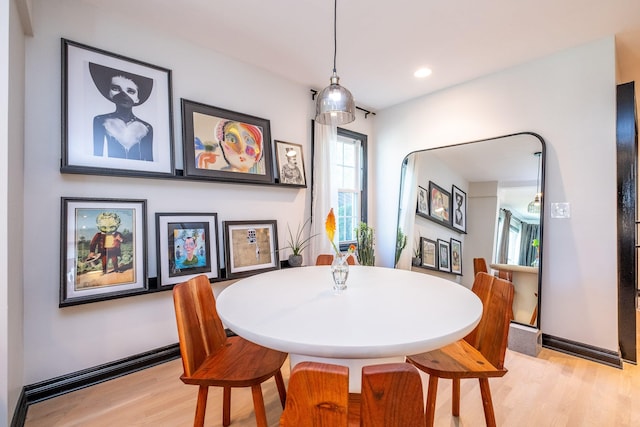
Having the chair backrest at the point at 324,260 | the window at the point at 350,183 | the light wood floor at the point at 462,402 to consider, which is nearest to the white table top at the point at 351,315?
the chair backrest at the point at 324,260

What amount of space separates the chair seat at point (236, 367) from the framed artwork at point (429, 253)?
8.13 feet

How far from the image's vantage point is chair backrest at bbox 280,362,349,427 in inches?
22.6

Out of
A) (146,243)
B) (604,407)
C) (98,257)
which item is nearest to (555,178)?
(604,407)

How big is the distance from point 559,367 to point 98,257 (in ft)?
11.3

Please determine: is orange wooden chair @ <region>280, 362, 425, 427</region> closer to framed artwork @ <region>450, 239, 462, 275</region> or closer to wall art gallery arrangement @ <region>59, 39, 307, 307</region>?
wall art gallery arrangement @ <region>59, 39, 307, 307</region>

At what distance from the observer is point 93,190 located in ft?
6.49

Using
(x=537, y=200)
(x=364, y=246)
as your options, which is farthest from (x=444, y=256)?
(x=537, y=200)

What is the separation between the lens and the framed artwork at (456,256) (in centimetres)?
312

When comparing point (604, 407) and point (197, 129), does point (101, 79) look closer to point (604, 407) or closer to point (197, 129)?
point (197, 129)

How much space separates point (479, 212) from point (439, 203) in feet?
1.50

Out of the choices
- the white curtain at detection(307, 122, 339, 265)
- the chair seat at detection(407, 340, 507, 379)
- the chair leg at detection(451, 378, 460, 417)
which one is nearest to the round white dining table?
the chair seat at detection(407, 340, 507, 379)

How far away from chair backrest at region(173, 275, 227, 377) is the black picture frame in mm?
2542

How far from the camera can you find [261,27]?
7.33 ft

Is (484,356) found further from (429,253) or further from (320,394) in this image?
(429,253)
